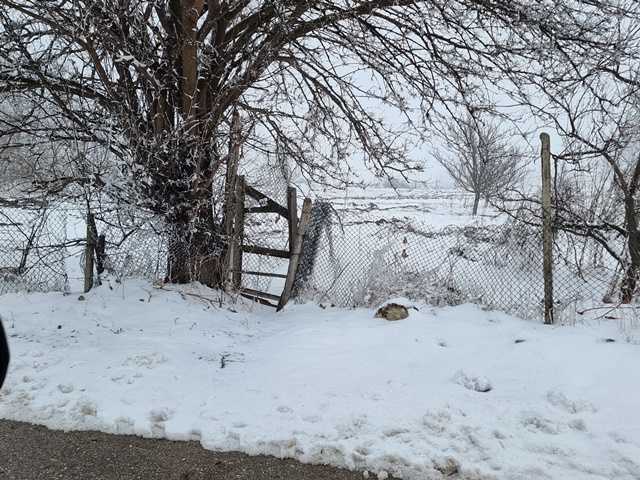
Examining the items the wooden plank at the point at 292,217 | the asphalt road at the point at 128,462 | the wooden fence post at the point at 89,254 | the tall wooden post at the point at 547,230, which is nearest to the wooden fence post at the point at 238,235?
the wooden plank at the point at 292,217

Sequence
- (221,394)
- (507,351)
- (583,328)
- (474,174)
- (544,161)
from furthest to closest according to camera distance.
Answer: (474,174) → (544,161) → (583,328) → (507,351) → (221,394)

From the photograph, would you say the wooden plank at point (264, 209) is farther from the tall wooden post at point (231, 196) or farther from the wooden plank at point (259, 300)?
the wooden plank at point (259, 300)

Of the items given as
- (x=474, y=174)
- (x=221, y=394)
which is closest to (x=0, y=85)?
(x=221, y=394)

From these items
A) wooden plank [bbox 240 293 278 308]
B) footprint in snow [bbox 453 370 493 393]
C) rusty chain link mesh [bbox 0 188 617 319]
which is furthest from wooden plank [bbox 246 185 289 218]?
footprint in snow [bbox 453 370 493 393]

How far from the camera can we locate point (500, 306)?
5.43 meters

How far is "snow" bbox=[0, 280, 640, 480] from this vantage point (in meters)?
→ 2.74

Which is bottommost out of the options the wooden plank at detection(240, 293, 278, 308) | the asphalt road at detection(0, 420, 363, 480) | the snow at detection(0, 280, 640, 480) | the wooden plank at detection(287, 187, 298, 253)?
the asphalt road at detection(0, 420, 363, 480)

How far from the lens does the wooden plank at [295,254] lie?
5.97 metres

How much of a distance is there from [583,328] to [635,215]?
71.9 inches

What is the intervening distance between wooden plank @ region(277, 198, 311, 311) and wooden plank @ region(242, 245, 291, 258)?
0.11 meters

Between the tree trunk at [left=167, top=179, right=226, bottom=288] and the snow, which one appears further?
the tree trunk at [left=167, top=179, right=226, bottom=288]

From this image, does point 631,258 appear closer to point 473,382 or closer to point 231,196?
point 473,382

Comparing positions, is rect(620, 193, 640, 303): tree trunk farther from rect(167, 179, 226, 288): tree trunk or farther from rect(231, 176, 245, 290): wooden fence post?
rect(167, 179, 226, 288): tree trunk

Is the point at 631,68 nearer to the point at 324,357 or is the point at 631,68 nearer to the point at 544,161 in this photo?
the point at 544,161
